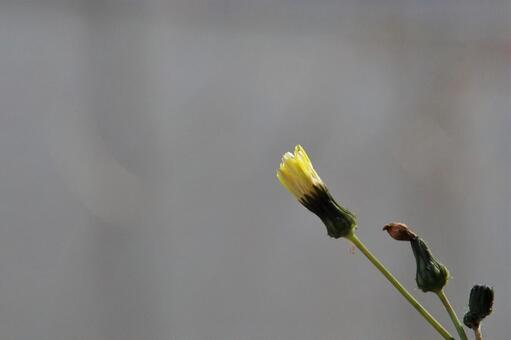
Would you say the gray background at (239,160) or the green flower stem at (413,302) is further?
the gray background at (239,160)

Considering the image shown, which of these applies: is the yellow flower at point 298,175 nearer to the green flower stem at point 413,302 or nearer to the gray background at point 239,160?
the green flower stem at point 413,302

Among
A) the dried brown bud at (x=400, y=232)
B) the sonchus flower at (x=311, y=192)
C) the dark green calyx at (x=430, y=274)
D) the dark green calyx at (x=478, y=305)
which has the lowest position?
the dark green calyx at (x=478, y=305)

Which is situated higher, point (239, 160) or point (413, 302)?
point (239, 160)

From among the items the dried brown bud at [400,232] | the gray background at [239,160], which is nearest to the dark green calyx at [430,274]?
the dried brown bud at [400,232]

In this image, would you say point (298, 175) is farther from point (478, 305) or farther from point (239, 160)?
point (239, 160)

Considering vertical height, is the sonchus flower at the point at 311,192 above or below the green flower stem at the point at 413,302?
above

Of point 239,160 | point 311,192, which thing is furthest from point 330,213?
point 239,160

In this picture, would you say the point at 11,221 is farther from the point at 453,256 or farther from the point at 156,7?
the point at 453,256
